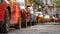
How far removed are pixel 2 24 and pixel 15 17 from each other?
2391mm

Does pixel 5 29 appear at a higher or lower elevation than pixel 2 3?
lower

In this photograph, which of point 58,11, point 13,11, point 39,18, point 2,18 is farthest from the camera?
point 58,11

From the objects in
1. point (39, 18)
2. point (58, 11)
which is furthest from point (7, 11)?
point (58, 11)

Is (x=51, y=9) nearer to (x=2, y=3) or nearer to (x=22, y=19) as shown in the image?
(x=22, y=19)

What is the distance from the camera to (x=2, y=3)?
11.5 metres

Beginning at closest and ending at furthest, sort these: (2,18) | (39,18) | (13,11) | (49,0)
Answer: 1. (2,18)
2. (13,11)
3. (39,18)
4. (49,0)

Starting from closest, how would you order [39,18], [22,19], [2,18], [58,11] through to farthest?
[2,18]
[22,19]
[39,18]
[58,11]

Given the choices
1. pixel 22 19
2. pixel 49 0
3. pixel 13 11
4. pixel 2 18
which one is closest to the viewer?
pixel 2 18

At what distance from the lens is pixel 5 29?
11602mm

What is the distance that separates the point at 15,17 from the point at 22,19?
3.29 metres

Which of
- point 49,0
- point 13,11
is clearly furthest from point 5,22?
point 49,0

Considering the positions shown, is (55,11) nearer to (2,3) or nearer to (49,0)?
(49,0)

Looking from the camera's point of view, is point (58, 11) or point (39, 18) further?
point (58, 11)

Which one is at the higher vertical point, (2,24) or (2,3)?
(2,3)
